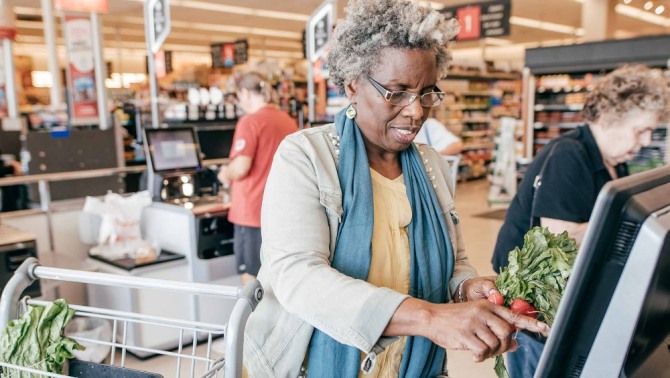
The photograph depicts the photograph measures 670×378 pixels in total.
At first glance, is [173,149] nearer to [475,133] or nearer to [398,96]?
[398,96]

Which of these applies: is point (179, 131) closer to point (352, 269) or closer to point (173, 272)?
point (173, 272)

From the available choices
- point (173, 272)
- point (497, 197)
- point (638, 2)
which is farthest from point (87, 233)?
point (638, 2)

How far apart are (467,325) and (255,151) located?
274 centimetres

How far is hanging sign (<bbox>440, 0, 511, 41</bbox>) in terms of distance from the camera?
965 centimetres

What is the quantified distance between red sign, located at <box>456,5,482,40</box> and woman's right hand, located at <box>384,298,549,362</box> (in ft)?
31.5

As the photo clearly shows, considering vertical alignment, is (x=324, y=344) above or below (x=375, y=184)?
below

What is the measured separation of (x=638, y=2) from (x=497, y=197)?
6.51m

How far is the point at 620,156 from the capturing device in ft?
A: 6.93

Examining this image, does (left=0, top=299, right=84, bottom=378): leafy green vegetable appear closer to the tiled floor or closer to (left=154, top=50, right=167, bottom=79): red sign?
the tiled floor

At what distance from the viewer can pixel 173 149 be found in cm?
413

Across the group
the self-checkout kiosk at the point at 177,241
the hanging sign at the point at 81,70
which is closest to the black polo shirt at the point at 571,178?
the self-checkout kiosk at the point at 177,241

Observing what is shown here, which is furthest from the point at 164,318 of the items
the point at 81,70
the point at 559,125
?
the point at 559,125

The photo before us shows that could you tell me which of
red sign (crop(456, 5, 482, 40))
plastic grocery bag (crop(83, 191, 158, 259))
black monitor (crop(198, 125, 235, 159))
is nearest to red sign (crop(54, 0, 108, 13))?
black monitor (crop(198, 125, 235, 159))

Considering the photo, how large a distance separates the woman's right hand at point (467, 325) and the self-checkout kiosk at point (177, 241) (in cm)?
286
